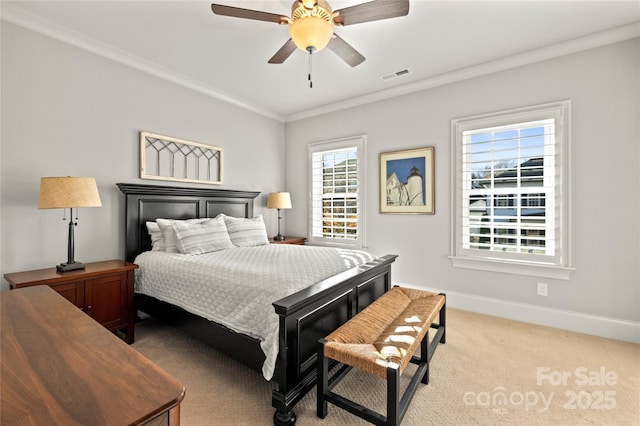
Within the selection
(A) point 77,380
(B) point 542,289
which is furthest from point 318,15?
(B) point 542,289

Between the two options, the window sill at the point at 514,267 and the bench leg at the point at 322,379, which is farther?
the window sill at the point at 514,267

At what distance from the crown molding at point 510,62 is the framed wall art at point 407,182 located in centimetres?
79

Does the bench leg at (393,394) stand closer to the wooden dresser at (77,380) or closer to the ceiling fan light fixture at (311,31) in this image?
the wooden dresser at (77,380)

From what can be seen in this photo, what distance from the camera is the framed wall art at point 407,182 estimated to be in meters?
3.72

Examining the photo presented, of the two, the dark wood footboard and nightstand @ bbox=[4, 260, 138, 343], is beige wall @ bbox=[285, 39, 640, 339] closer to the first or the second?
the dark wood footboard

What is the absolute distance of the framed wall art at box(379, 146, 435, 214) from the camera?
372cm

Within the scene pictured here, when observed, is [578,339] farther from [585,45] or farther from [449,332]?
[585,45]

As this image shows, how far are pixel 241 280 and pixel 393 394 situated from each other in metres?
1.16

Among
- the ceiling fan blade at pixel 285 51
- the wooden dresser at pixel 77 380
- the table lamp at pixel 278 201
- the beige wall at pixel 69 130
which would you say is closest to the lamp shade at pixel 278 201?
the table lamp at pixel 278 201

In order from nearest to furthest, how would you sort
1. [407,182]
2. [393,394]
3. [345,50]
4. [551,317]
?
[393,394] → [345,50] → [551,317] → [407,182]

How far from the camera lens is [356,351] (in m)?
1.57

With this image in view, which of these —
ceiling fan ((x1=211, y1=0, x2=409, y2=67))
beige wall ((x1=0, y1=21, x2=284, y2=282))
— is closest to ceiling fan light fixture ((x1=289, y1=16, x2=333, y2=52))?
ceiling fan ((x1=211, y1=0, x2=409, y2=67))

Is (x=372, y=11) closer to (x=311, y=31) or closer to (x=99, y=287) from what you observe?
(x=311, y=31)

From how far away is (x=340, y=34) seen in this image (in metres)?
2.74
